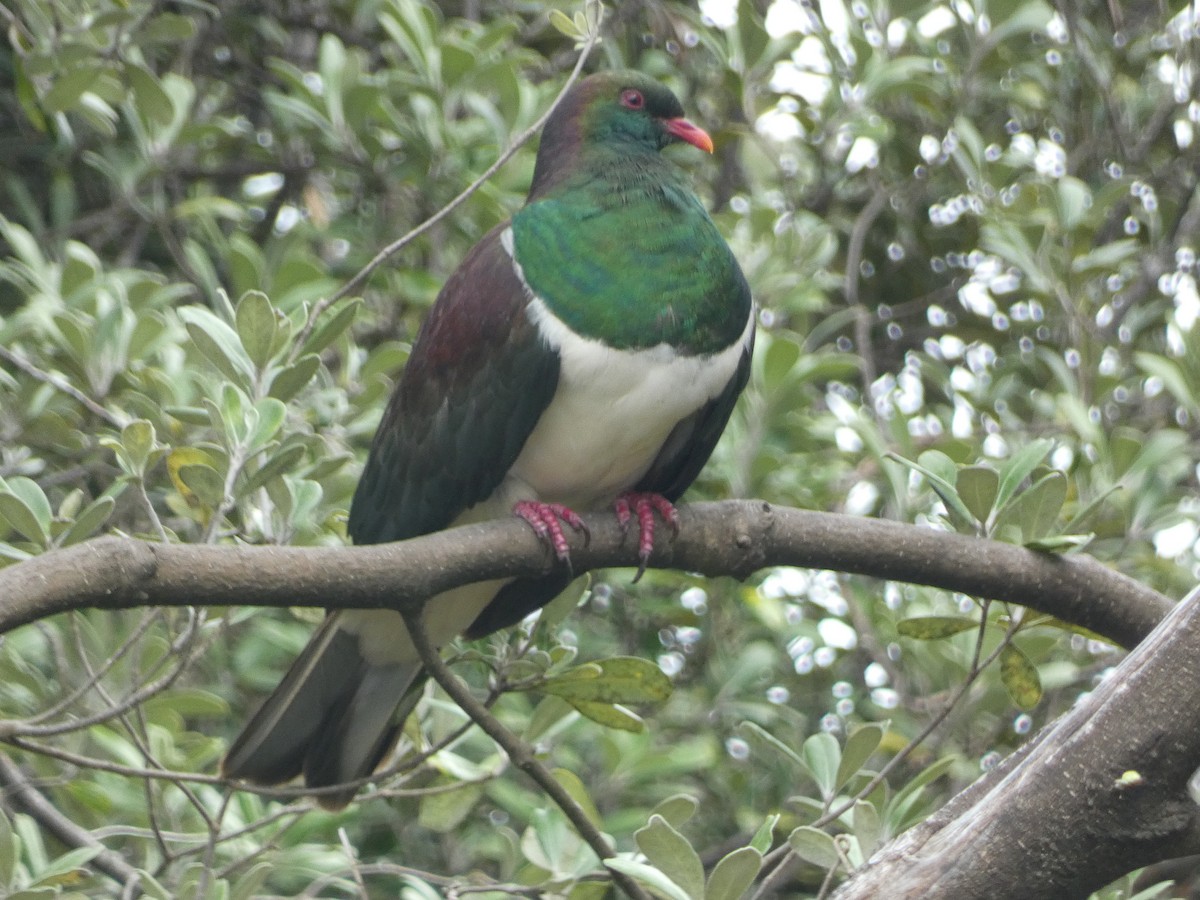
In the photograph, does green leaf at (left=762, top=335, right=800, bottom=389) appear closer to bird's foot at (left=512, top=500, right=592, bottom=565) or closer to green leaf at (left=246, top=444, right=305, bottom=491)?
bird's foot at (left=512, top=500, right=592, bottom=565)

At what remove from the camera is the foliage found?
249 centimetres

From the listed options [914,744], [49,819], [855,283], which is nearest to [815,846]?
[914,744]

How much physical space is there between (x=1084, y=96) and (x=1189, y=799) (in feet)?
10.0

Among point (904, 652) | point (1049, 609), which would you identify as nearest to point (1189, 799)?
point (1049, 609)

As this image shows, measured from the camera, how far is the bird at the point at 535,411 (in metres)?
2.63

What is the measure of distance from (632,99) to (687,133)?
0.44 feet

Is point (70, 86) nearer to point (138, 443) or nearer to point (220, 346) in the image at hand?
point (220, 346)

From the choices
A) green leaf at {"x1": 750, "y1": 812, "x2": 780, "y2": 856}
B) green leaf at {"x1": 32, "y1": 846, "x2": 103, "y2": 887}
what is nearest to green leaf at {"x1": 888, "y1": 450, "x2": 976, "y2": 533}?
green leaf at {"x1": 750, "y1": 812, "x2": 780, "y2": 856}

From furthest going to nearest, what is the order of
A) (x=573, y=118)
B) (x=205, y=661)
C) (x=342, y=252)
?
(x=342, y=252) → (x=205, y=661) → (x=573, y=118)

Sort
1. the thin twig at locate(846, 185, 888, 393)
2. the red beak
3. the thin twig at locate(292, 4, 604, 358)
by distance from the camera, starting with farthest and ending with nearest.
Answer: the thin twig at locate(846, 185, 888, 393) → the red beak → the thin twig at locate(292, 4, 604, 358)

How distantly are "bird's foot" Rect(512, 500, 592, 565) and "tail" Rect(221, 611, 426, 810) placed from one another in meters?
0.39

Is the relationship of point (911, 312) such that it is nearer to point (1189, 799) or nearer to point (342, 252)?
point (342, 252)

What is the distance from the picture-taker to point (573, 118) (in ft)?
10.1

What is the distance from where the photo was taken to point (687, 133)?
3189 mm
